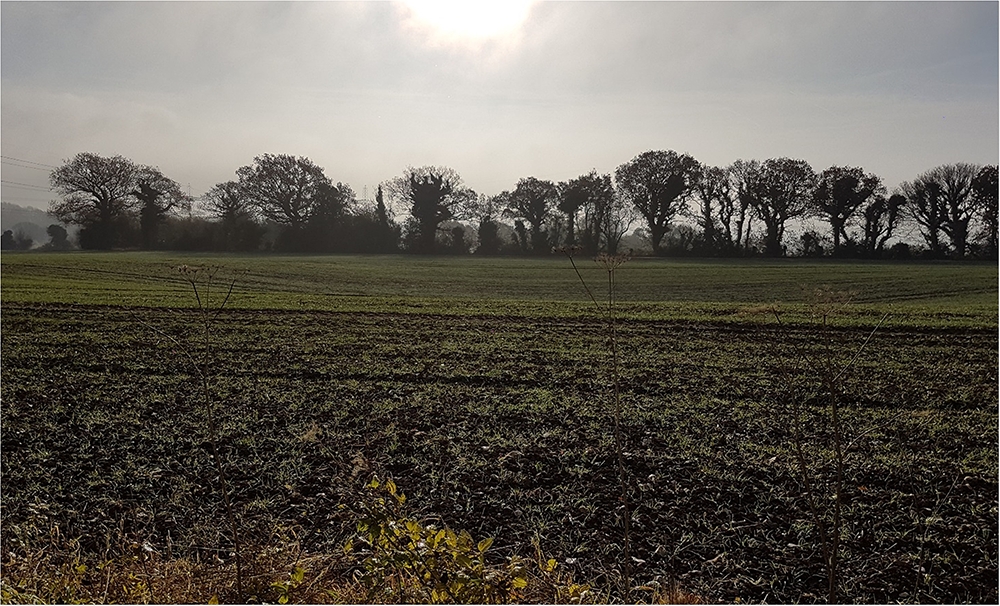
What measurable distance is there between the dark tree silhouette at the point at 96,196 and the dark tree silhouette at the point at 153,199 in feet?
1.25

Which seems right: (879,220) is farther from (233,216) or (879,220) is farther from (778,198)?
(233,216)

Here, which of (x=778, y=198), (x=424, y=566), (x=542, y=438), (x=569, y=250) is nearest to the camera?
(x=424, y=566)

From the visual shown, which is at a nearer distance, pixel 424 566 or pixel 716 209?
pixel 424 566

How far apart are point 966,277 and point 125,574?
30476 millimetres

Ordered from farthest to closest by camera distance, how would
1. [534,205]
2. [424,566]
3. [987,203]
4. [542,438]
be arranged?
[987,203], [534,205], [542,438], [424,566]

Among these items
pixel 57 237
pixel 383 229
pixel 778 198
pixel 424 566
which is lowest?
pixel 424 566

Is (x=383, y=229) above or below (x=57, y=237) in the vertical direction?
above

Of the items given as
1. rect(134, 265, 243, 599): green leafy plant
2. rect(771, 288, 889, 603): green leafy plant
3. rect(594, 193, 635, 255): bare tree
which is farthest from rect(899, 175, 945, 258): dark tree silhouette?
rect(134, 265, 243, 599): green leafy plant

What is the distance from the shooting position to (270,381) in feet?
32.2

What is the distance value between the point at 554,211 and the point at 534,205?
171cm

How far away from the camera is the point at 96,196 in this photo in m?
33.5

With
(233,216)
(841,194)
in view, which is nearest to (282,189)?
(233,216)

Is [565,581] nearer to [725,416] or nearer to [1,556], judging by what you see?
[1,556]

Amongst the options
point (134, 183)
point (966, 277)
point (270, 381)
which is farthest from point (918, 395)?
point (134, 183)
